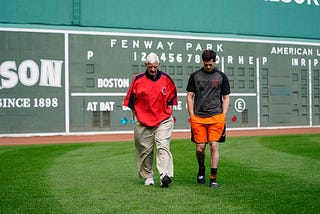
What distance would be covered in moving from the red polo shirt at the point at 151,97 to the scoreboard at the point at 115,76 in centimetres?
1183

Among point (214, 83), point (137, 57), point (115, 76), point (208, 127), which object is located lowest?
point (208, 127)

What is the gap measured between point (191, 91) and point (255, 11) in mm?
15959

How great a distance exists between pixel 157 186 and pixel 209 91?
4.38 feet

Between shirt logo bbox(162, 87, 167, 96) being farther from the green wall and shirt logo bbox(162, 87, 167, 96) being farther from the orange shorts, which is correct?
the green wall

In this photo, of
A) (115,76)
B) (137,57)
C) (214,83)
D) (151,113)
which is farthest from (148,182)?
(137,57)

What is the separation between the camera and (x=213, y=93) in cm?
636

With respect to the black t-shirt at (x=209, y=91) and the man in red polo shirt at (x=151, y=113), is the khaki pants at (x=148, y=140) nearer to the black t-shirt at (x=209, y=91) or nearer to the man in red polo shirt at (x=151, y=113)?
the man in red polo shirt at (x=151, y=113)

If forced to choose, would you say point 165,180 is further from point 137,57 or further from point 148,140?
point 137,57

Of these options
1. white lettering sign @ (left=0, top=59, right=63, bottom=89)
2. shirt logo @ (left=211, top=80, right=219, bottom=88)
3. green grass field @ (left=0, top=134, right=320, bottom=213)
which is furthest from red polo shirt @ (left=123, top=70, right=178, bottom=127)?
white lettering sign @ (left=0, top=59, right=63, bottom=89)

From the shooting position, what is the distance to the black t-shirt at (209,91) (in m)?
6.36

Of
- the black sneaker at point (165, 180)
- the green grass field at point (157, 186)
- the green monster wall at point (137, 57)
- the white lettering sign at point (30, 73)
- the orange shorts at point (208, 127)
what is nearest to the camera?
the green grass field at point (157, 186)

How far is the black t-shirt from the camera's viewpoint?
20.9 ft

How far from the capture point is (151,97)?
6434mm

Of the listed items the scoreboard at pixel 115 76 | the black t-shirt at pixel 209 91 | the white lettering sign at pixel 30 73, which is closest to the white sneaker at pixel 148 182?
the black t-shirt at pixel 209 91
